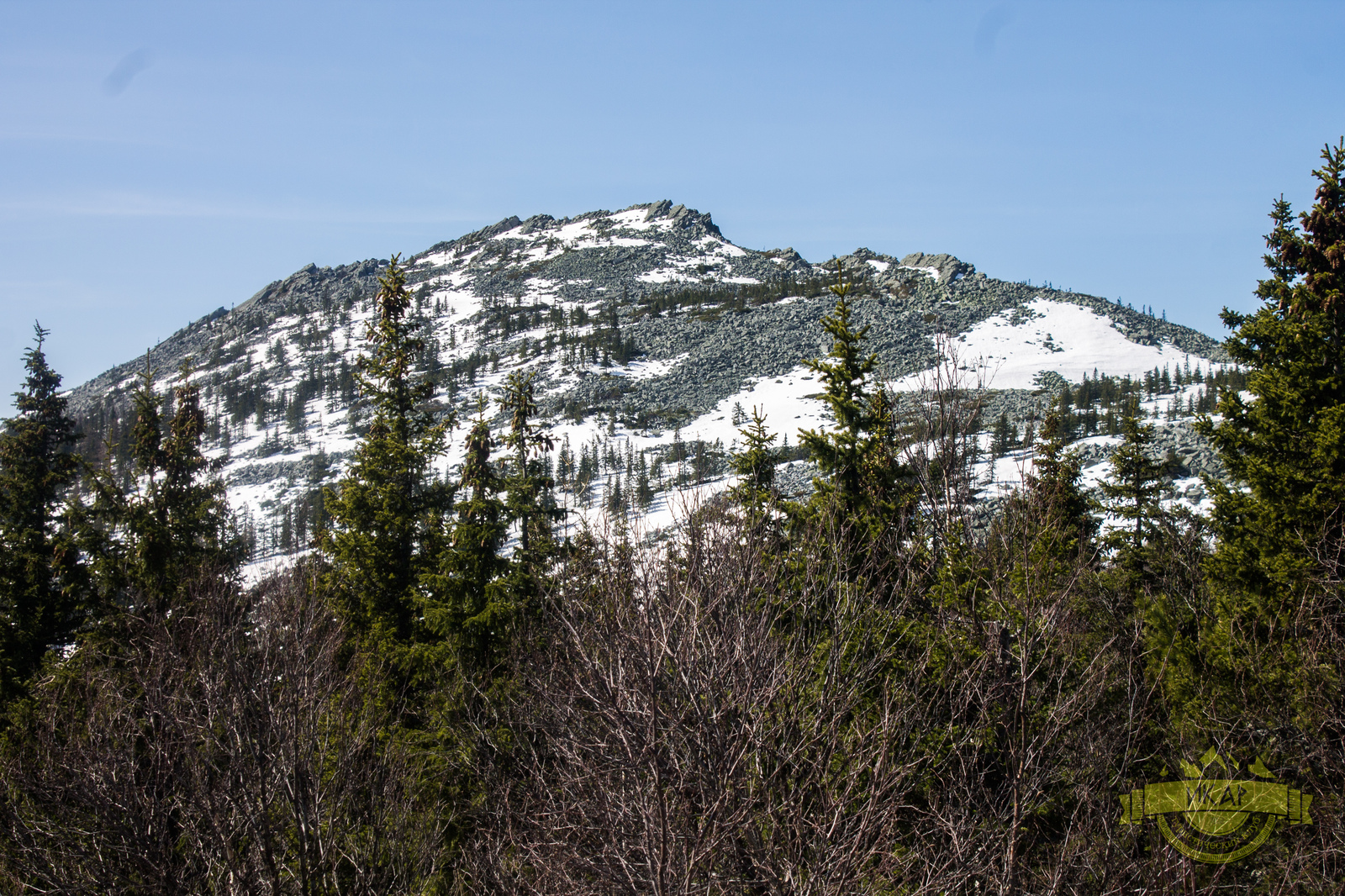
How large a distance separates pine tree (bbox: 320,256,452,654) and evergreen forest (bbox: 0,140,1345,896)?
0.10m

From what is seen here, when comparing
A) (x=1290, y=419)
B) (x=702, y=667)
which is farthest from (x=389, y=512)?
(x=1290, y=419)

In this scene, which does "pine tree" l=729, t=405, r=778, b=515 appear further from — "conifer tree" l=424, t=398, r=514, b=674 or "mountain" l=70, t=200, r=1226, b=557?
"mountain" l=70, t=200, r=1226, b=557

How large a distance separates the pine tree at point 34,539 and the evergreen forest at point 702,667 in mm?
83

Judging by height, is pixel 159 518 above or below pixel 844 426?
below

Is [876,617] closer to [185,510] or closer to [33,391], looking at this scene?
[185,510]

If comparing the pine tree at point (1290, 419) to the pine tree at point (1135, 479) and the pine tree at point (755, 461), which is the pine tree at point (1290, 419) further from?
the pine tree at point (1135, 479)

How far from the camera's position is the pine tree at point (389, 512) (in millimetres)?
18578

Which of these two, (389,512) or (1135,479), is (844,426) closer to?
(389,512)

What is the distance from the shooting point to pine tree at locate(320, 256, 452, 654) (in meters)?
18.6

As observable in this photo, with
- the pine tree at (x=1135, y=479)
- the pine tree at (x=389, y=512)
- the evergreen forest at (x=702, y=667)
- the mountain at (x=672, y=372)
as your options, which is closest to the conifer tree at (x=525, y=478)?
the evergreen forest at (x=702, y=667)

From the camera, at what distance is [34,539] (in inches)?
775

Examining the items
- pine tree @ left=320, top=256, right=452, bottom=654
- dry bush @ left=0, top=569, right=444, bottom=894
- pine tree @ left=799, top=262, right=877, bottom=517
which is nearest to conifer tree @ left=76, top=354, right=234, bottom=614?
pine tree @ left=320, top=256, right=452, bottom=654

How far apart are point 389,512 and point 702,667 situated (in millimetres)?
13712

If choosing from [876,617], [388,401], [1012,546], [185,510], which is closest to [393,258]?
[388,401]
